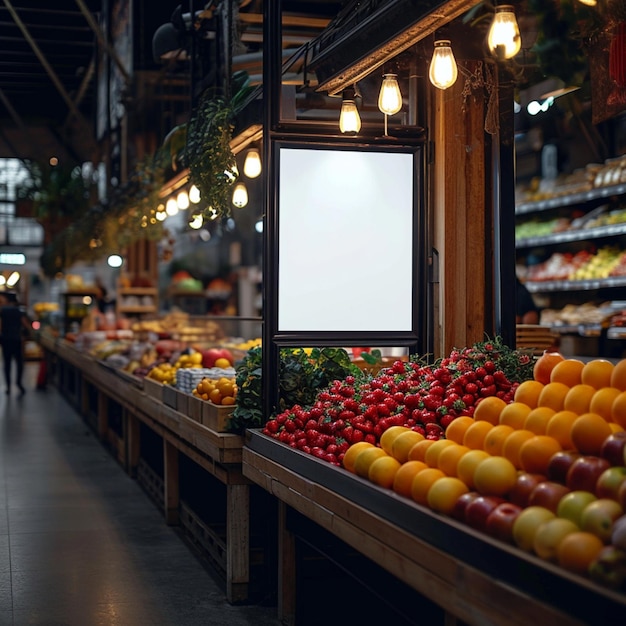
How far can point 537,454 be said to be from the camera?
2.70 m

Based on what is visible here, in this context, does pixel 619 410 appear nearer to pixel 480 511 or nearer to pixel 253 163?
pixel 480 511

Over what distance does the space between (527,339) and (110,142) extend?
9.19 m

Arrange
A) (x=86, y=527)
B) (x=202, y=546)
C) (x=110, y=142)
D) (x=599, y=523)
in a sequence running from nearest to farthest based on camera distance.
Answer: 1. (x=599, y=523)
2. (x=202, y=546)
3. (x=86, y=527)
4. (x=110, y=142)

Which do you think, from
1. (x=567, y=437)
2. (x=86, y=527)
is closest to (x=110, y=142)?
(x=86, y=527)

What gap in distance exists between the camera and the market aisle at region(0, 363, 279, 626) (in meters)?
4.52

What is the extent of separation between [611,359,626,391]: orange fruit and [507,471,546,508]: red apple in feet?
1.62

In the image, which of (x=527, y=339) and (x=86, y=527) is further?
(x=527, y=339)

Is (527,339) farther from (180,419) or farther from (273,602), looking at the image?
(273,602)

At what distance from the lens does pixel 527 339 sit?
676cm

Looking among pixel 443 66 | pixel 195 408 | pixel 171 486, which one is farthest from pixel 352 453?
pixel 171 486

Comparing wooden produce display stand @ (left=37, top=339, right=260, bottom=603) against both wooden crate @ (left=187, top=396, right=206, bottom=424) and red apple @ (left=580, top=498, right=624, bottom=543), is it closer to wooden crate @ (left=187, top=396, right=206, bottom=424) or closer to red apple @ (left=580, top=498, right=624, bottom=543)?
wooden crate @ (left=187, top=396, right=206, bottom=424)

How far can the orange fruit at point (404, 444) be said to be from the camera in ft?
10.8

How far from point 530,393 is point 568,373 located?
136mm

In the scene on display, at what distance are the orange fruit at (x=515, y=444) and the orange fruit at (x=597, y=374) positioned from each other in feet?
1.26
